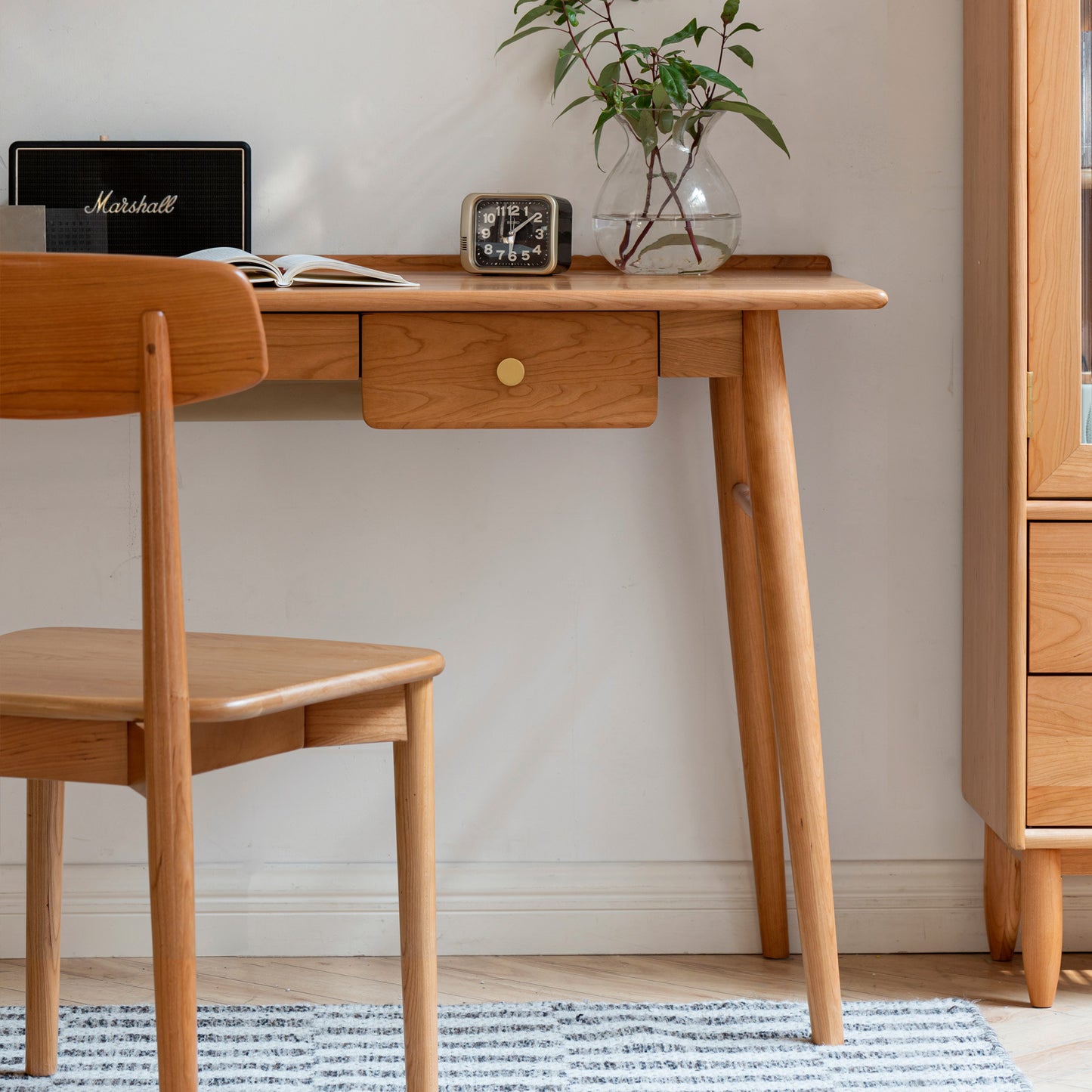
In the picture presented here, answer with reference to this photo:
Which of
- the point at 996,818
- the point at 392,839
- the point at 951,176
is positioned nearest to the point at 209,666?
the point at 392,839

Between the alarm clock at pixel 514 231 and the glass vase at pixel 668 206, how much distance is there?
2.3 inches

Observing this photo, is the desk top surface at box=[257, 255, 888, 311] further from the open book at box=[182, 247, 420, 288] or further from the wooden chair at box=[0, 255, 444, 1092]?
the wooden chair at box=[0, 255, 444, 1092]

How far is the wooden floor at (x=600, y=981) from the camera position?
137 centimetres

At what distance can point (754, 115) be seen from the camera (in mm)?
1332

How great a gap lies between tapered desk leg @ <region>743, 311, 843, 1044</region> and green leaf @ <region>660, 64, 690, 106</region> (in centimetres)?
33

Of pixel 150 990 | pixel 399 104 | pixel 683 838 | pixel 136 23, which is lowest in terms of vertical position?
pixel 150 990

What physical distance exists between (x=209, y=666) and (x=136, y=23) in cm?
93

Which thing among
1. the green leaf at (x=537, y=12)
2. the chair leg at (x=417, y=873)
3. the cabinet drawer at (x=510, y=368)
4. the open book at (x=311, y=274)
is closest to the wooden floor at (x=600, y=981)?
the chair leg at (x=417, y=873)

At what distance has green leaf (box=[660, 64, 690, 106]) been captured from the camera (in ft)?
4.25

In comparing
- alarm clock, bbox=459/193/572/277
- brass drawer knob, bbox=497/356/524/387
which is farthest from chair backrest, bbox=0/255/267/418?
alarm clock, bbox=459/193/572/277

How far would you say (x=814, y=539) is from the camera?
1.51 meters

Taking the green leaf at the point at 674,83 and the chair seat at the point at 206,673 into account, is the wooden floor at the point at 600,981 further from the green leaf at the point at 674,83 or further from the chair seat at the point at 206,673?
the green leaf at the point at 674,83

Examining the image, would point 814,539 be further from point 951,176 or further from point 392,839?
point 392,839

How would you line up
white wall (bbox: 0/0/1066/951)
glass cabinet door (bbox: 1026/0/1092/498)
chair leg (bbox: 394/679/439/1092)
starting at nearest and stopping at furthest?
chair leg (bbox: 394/679/439/1092) → glass cabinet door (bbox: 1026/0/1092/498) → white wall (bbox: 0/0/1066/951)
